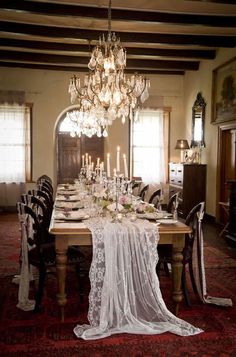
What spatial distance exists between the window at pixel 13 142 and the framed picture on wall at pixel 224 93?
448cm

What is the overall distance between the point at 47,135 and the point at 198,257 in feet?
21.9

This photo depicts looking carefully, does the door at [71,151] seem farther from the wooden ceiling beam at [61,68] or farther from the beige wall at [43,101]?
the wooden ceiling beam at [61,68]

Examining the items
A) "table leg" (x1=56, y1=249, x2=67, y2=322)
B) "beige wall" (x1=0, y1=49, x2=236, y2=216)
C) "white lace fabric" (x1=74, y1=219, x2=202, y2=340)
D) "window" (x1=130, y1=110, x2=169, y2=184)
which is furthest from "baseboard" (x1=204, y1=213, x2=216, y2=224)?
"table leg" (x1=56, y1=249, x2=67, y2=322)

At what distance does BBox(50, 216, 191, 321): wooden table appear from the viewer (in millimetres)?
3254

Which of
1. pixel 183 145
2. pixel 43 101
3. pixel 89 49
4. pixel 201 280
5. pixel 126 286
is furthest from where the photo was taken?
pixel 43 101

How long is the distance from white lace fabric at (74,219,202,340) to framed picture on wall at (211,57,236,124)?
15.8 ft

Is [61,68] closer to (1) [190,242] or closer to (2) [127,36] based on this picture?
(2) [127,36]

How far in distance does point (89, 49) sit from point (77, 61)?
1.04 metres

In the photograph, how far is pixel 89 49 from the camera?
7797 mm

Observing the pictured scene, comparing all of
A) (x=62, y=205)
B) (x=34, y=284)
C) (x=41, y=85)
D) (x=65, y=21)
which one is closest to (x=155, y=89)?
(x=41, y=85)

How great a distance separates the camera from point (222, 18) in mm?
6074

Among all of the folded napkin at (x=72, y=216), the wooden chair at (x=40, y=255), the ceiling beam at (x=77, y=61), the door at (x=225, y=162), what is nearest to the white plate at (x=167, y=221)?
the folded napkin at (x=72, y=216)

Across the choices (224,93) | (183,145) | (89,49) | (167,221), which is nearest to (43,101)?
(89,49)

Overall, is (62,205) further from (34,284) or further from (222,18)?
(222,18)
